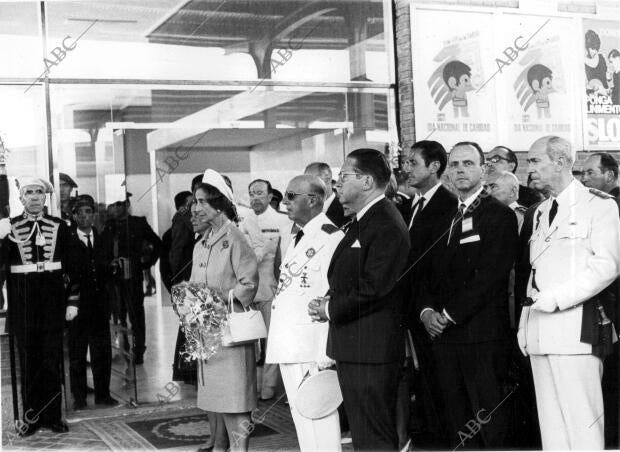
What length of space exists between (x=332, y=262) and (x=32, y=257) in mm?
2786

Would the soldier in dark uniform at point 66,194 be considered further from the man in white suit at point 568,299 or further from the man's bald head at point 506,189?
the man in white suit at point 568,299

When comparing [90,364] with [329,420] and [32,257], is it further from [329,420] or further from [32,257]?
Answer: [329,420]

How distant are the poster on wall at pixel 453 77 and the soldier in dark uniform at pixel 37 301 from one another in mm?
3271

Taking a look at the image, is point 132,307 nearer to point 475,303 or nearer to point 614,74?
point 475,303

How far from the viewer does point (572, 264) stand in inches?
167

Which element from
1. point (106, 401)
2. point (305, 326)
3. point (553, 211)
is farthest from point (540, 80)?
point (106, 401)

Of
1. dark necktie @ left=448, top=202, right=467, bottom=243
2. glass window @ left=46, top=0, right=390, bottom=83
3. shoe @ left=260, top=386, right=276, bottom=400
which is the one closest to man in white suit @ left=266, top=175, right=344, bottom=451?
dark necktie @ left=448, top=202, right=467, bottom=243

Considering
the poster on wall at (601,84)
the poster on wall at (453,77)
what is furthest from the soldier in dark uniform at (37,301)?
the poster on wall at (601,84)

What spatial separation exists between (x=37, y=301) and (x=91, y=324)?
828mm

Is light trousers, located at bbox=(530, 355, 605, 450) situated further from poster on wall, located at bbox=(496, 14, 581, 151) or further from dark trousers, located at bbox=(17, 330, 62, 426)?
dark trousers, located at bbox=(17, 330, 62, 426)

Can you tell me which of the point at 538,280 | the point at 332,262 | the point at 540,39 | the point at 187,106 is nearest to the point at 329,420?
the point at 332,262

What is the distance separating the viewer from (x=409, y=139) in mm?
7680

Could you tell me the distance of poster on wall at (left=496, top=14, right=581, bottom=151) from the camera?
7309mm

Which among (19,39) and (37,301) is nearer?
(37,301)
